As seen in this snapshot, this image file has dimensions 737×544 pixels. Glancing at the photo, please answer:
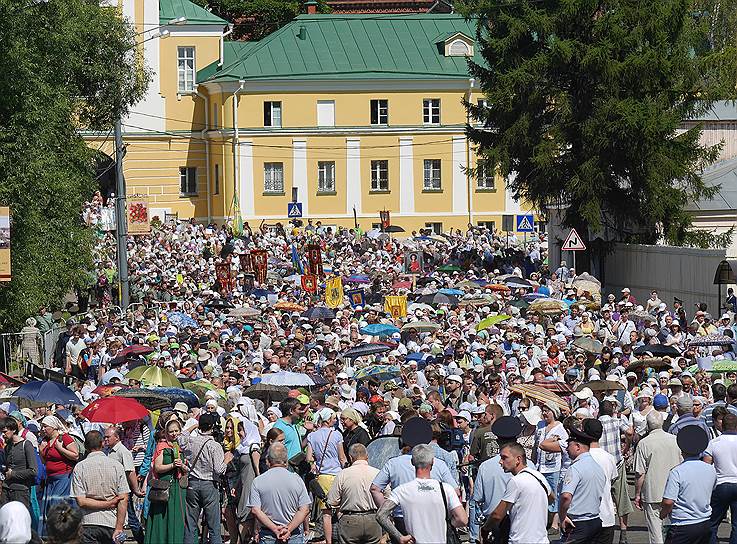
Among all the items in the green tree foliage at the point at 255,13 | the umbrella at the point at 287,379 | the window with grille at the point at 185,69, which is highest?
the green tree foliage at the point at 255,13

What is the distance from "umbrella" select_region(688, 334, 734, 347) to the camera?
25.9 meters

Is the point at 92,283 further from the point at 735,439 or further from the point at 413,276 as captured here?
the point at 735,439

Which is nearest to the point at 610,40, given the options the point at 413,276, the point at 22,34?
the point at 413,276

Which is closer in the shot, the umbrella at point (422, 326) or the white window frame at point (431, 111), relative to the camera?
the umbrella at point (422, 326)

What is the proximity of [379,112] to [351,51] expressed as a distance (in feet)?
10.7

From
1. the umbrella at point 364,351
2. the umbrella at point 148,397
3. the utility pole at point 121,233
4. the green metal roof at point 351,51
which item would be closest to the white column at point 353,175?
the green metal roof at point 351,51

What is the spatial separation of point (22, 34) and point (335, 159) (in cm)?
4232

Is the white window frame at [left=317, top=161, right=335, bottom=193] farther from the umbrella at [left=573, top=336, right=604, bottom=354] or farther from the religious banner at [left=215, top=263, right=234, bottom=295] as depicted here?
the umbrella at [left=573, top=336, right=604, bottom=354]

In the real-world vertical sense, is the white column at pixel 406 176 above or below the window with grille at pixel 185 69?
below

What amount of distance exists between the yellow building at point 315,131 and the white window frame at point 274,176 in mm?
46

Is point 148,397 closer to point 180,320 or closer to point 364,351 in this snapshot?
point 364,351

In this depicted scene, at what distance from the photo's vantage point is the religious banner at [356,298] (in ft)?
131

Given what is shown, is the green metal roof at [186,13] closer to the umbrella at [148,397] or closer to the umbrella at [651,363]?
the umbrella at [651,363]

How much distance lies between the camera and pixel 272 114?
248ft
